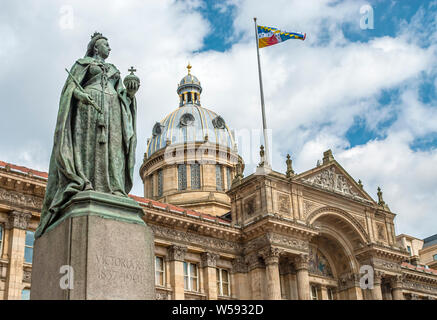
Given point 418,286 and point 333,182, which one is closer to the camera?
point 333,182

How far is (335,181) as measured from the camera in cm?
4119

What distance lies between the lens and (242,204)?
38.0 meters

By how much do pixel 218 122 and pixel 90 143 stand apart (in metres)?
48.1

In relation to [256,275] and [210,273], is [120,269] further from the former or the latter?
[256,275]

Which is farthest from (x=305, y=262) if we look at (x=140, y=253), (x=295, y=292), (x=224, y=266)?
(x=140, y=253)

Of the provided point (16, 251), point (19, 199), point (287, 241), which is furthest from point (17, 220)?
point (287, 241)

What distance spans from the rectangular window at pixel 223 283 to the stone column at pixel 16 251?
41.2 ft

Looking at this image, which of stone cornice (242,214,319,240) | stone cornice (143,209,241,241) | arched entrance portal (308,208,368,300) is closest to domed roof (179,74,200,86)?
arched entrance portal (308,208,368,300)

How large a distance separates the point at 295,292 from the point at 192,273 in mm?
6977

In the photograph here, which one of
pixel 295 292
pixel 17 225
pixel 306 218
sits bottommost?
pixel 295 292

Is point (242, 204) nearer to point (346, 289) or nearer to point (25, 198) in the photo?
point (346, 289)

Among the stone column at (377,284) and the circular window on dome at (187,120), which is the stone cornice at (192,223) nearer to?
the stone column at (377,284)

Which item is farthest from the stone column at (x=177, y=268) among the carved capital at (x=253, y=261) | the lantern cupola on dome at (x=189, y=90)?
the lantern cupola on dome at (x=189, y=90)
